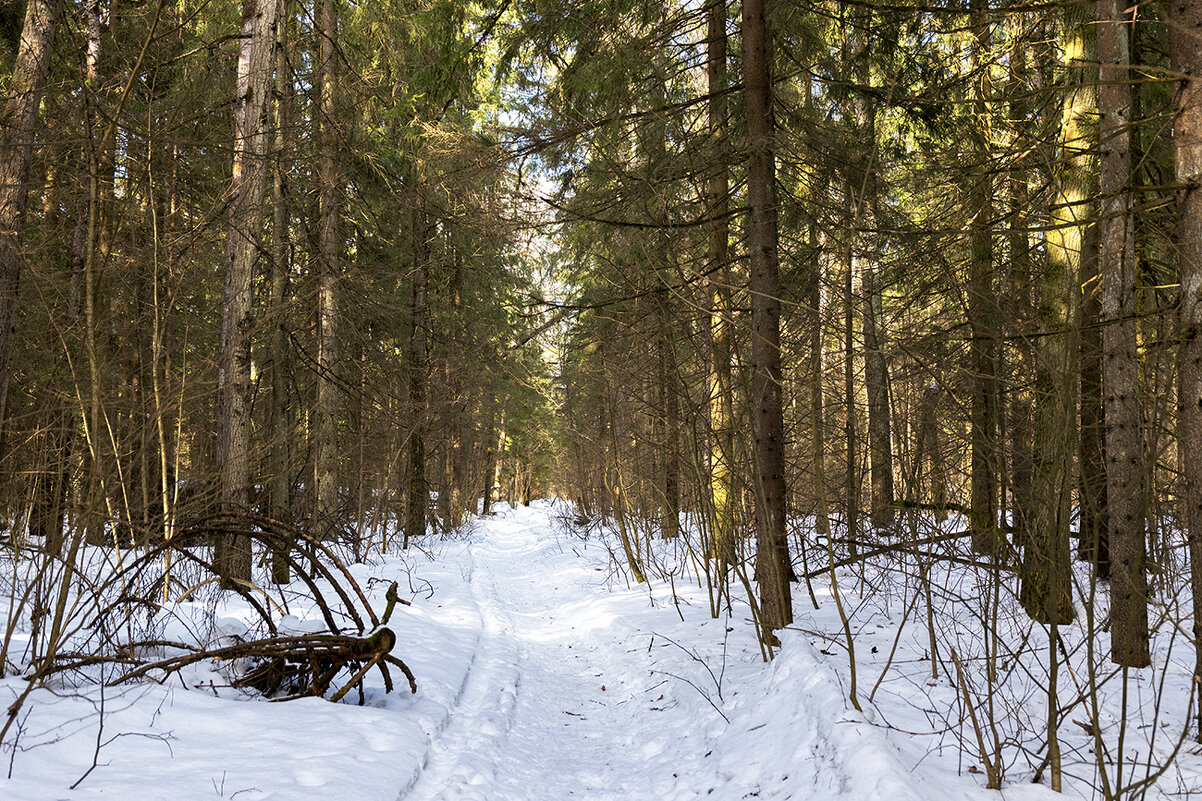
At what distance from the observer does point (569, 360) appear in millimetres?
14852

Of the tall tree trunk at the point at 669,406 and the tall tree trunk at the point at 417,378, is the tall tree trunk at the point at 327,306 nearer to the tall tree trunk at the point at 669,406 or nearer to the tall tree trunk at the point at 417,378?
the tall tree trunk at the point at 417,378

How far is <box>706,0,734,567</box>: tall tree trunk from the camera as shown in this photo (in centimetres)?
614

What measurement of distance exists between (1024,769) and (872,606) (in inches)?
200

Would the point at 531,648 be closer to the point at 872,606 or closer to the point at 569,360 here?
the point at 872,606

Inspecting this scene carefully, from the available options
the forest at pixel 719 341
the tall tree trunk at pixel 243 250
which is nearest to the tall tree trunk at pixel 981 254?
the forest at pixel 719 341

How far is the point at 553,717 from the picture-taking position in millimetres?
5676

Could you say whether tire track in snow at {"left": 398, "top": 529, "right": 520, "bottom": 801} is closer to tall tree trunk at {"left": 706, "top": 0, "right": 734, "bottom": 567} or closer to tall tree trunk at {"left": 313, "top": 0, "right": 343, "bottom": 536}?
tall tree trunk at {"left": 706, "top": 0, "right": 734, "bottom": 567}

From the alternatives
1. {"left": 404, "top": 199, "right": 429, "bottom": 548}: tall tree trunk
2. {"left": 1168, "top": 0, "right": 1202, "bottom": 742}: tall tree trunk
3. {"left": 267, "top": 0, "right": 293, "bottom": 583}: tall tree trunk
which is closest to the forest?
{"left": 1168, "top": 0, "right": 1202, "bottom": 742}: tall tree trunk

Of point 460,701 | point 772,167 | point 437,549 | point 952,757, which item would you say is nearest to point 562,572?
point 437,549

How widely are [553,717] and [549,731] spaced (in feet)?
1.10

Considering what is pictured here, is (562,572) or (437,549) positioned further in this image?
(437,549)

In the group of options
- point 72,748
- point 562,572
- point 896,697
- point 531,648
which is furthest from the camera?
point 562,572

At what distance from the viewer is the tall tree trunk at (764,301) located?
638cm

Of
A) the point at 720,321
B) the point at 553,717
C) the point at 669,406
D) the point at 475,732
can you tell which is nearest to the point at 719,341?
the point at 720,321
